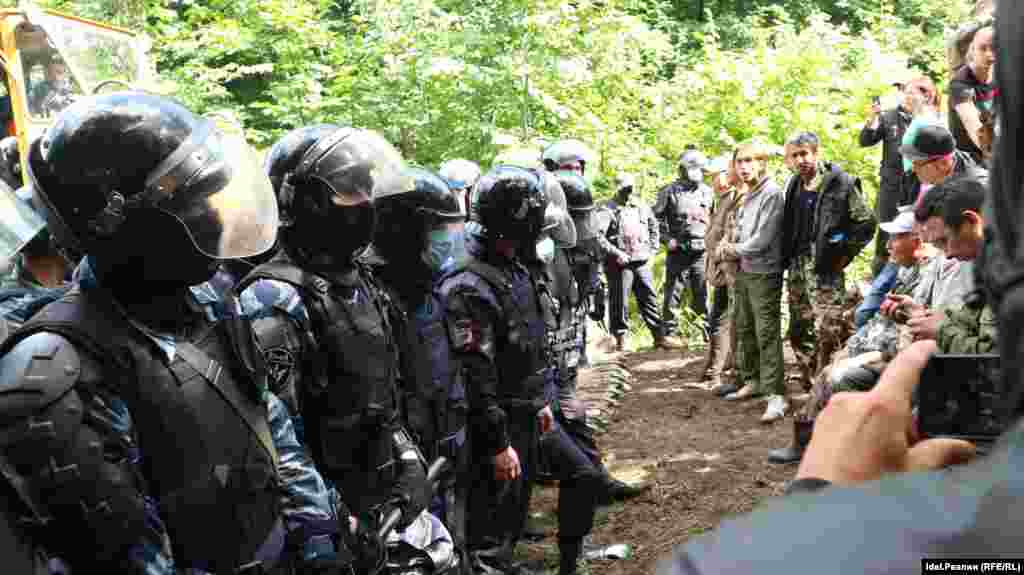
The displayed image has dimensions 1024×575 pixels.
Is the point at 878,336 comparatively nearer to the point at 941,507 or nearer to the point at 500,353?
the point at 500,353

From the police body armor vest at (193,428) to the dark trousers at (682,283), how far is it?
1104 centimetres

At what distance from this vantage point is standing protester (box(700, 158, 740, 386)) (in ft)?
31.7

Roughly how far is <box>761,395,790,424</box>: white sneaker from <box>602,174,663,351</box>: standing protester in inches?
178

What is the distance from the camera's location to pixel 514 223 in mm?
5250

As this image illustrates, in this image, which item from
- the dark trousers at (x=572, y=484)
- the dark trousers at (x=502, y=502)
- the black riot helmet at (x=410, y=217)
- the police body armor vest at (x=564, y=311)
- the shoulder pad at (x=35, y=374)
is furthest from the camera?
the police body armor vest at (x=564, y=311)

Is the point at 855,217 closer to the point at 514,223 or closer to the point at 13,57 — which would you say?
the point at 514,223

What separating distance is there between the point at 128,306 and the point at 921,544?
220 cm

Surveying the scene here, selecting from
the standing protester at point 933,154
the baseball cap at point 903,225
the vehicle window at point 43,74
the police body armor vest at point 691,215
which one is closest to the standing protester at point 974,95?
the standing protester at point 933,154

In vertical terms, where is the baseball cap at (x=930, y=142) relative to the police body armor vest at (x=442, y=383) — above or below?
above

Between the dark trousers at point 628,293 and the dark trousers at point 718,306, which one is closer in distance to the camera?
the dark trousers at point 718,306

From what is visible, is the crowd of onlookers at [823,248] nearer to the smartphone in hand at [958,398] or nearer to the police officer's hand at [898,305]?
the police officer's hand at [898,305]

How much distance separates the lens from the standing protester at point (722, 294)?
966cm

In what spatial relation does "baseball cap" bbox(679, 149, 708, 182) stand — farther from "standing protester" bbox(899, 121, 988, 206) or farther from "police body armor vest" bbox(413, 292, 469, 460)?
"police body armor vest" bbox(413, 292, 469, 460)

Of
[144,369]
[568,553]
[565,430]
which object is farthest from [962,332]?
[565,430]
